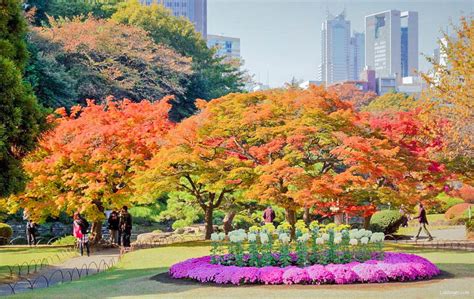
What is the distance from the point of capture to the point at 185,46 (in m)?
59.1

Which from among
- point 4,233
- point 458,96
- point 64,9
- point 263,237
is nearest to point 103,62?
point 64,9

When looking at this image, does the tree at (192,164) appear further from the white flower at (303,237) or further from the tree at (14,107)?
the white flower at (303,237)

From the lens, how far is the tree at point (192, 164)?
24.2m

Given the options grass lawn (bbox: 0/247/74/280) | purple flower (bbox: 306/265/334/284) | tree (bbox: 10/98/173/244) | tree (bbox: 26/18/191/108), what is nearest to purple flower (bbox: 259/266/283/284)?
purple flower (bbox: 306/265/334/284)

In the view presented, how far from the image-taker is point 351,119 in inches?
910

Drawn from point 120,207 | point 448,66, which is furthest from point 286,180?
point 448,66

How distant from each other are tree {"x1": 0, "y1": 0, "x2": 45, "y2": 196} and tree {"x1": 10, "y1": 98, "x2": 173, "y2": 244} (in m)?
8.36

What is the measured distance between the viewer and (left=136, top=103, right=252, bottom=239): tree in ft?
79.3

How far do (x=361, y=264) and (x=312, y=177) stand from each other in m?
7.15

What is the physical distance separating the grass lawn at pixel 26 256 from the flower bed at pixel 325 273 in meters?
7.15

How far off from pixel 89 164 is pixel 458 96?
12578 mm

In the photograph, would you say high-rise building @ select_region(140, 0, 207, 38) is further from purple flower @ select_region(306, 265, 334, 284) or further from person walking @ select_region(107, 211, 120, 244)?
purple flower @ select_region(306, 265, 334, 284)

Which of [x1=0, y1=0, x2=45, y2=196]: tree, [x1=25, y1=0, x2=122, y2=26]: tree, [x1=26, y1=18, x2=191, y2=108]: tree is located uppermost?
[x1=25, y1=0, x2=122, y2=26]: tree

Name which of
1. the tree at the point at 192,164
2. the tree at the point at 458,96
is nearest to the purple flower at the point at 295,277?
the tree at the point at 192,164
